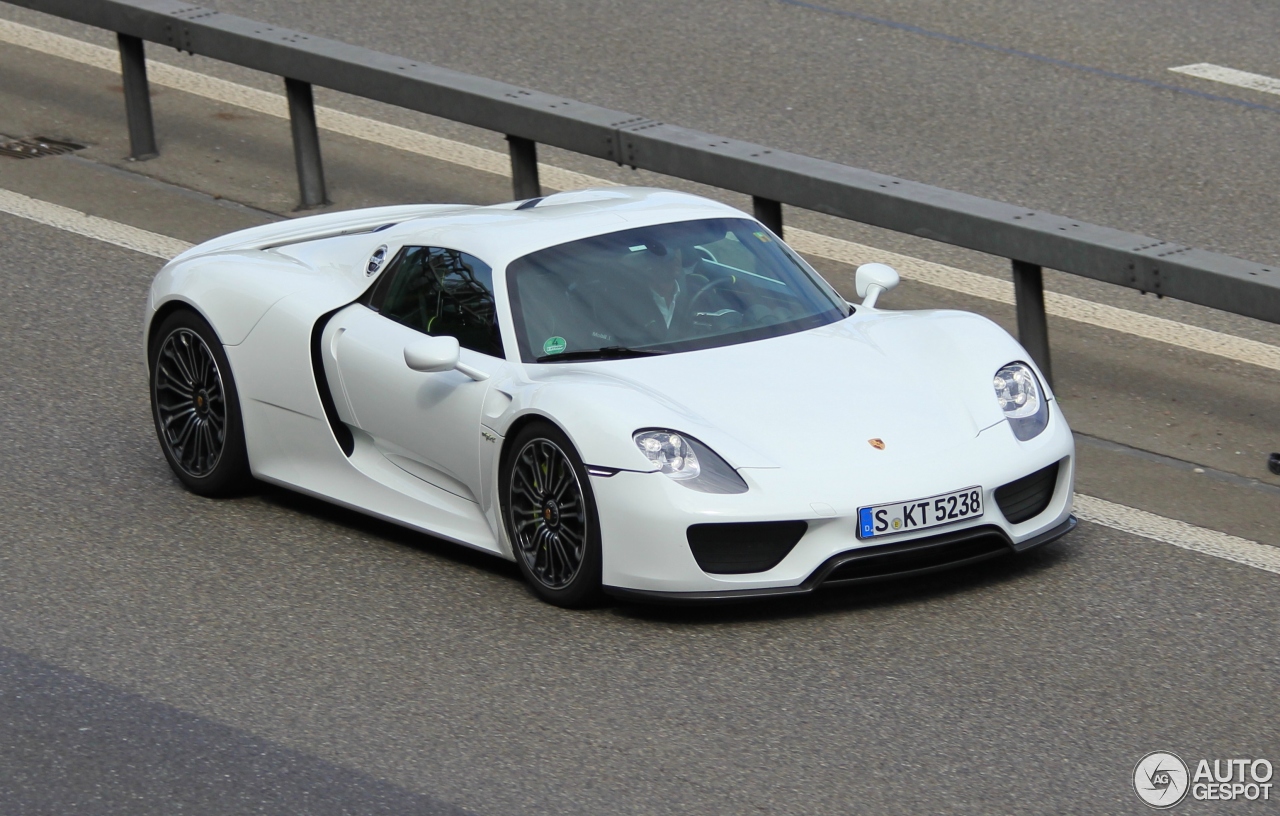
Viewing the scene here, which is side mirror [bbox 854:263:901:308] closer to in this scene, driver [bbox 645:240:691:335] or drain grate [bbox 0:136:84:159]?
driver [bbox 645:240:691:335]

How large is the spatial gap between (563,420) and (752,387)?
66 cm

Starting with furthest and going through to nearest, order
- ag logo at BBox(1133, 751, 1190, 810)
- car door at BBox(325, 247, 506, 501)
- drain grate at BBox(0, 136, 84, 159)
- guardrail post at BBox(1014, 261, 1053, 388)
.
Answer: drain grate at BBox(0, 136, 84, 159)
guardrail post at BBox(1014, 261, 1053, 388)
car door at BBox(325, 247, 506, 501)
ag logo at BBox(1133, 751, 1190, 810)

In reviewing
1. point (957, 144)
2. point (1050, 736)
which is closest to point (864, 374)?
point (1050, 736)

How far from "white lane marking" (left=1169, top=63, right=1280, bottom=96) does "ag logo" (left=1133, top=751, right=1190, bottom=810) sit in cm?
872

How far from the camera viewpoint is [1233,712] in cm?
588

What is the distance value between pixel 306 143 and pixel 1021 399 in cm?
546

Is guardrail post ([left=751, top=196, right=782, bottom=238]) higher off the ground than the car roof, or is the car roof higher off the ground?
the car roof

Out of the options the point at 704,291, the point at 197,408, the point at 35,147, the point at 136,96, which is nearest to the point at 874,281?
the point at 704,291

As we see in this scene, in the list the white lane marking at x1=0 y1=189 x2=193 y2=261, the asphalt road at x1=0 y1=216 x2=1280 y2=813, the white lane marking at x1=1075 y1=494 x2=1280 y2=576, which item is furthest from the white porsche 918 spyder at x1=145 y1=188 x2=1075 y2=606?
the white lane marking at x1=0 y1=189 x2=193 y2=261

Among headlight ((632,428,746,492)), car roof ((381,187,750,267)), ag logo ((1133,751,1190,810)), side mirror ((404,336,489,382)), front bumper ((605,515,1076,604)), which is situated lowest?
ag logo ((1133,751,1190,810))

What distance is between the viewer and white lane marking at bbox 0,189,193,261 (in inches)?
424

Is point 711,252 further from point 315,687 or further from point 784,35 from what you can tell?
point 784,35

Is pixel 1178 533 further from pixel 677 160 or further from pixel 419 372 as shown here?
pixel 677 160

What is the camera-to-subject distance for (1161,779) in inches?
214
